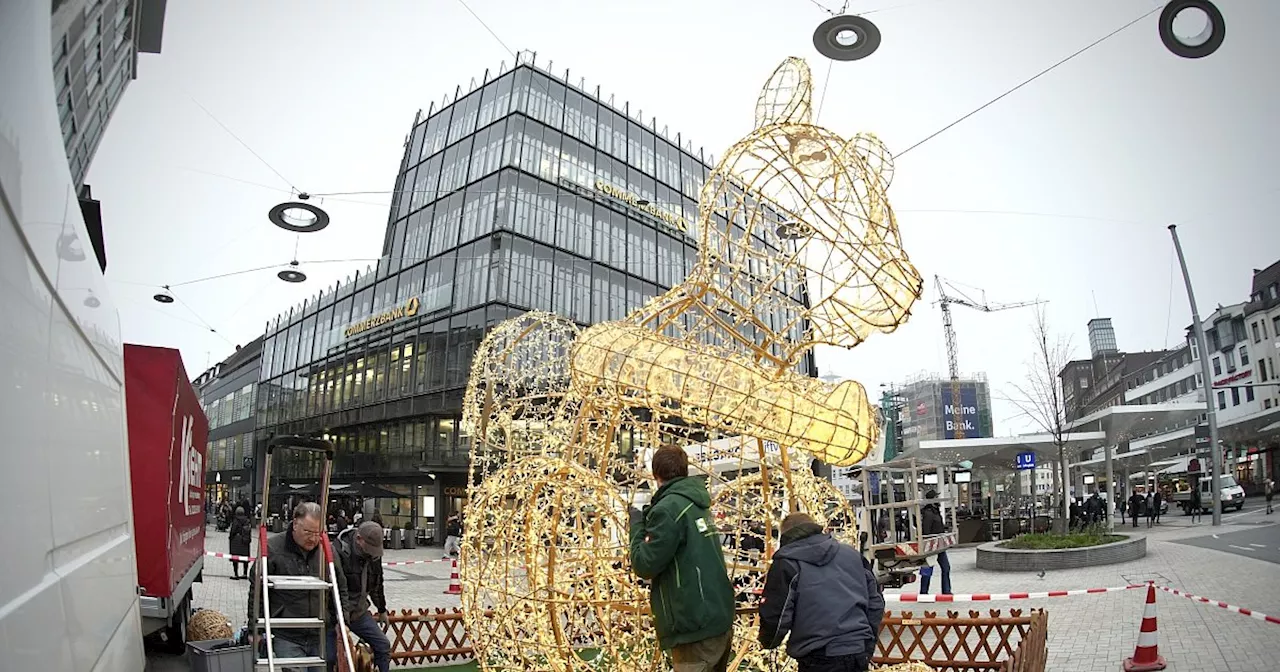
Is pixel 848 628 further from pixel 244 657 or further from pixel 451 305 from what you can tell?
pixel 451 305

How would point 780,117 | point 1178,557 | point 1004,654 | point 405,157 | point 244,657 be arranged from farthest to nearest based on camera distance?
point 405,157 < point 1178,557 < point 1004,654 < point 244,657 < point 780,117

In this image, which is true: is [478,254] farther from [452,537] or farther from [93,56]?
[93,56]

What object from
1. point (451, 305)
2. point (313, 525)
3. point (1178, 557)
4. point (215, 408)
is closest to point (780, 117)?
point (313, 525)

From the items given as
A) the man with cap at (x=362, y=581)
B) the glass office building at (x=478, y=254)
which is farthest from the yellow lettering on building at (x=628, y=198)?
the man with cap at (x=362, y=581)

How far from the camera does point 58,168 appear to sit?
221cm

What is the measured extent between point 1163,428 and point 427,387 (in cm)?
2455

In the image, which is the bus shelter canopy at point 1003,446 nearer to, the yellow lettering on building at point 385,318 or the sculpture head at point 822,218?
the sculpture head at point 822,218

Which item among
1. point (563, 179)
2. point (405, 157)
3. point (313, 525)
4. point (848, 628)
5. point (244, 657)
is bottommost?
point (244, 657)

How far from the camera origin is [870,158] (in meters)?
4.37

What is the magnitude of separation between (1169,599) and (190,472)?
494 inches

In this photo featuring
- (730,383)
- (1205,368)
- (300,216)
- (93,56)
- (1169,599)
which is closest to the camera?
(93,56)

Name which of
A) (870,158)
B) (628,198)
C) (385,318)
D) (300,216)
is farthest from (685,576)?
(385,318)

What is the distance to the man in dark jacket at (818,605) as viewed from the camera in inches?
133

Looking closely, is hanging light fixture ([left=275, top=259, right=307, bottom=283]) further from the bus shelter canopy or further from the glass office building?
the bus shelter canopy
